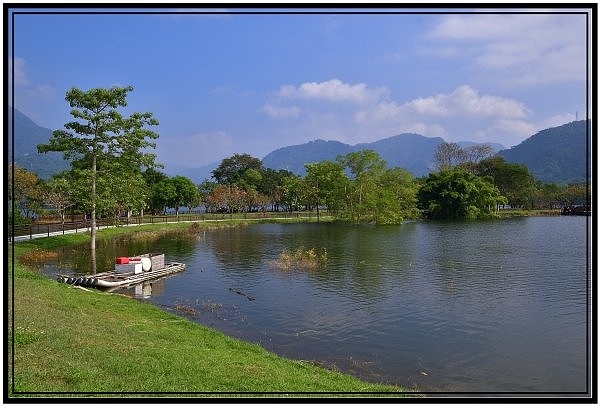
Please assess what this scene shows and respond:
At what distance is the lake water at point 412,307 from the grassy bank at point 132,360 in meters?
1.95

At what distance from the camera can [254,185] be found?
270ft

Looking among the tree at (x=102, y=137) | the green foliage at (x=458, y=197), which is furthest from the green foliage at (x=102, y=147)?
the green foliage at (x=458, y=197)

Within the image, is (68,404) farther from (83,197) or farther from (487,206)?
(487,206)

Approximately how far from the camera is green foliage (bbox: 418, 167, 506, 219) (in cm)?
6919

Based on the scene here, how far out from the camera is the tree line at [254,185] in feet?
80.7

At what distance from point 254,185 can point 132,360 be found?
242 feet

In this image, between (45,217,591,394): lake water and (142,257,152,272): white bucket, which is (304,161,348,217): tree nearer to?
(45,217,591,394): lake water

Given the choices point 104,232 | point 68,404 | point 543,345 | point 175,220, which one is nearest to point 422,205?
point 175,220

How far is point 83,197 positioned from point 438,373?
20.1m

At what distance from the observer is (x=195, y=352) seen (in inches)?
409

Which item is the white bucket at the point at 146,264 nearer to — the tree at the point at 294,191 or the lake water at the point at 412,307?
the lake water at the point at 412,307

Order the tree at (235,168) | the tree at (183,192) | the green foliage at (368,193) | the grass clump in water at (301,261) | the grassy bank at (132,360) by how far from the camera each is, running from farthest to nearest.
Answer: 1. the tree at (235,168)
2. the tree at (183,192)
3. the green foliage at (368,193)
4. the grass clump in water at (301,261)
5. the grassy bank at (132,360)

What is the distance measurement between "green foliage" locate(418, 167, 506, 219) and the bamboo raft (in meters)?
51.8

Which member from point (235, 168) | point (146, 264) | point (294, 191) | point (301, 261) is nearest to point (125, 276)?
Result: point (146, 264)
